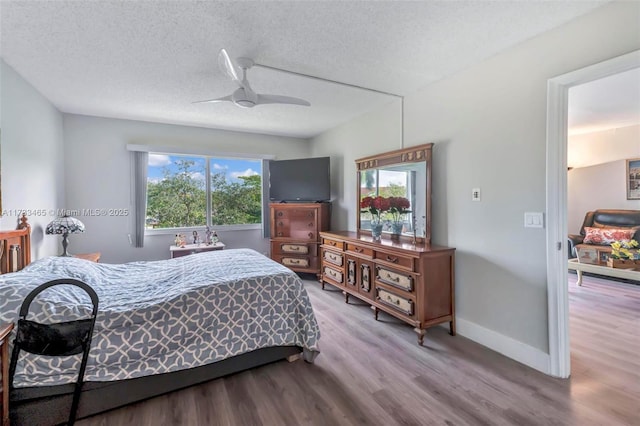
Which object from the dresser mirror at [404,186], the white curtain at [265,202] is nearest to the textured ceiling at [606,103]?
the dresser mirror at [404,186]

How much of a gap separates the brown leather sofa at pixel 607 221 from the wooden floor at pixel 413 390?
7.71 ft

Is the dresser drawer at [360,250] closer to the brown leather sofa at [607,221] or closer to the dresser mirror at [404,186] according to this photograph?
the dresser mirror at [404,186]

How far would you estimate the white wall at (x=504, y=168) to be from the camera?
2.04 m

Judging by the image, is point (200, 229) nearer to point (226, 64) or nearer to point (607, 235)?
point (226, 64)

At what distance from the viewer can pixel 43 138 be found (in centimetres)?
320

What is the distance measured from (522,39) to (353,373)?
2.85m

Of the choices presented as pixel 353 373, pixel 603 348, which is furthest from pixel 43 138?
pixel 603 348

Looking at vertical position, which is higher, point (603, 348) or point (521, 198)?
point (521, 198)

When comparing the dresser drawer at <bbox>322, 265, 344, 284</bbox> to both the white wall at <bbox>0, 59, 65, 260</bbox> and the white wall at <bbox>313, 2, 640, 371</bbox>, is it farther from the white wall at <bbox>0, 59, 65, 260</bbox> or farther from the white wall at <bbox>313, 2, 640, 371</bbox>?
the white wall at <bbox>0, 59, 65, 260</bbox>

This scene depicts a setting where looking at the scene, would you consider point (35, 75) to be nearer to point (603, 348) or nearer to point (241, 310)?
point (241, 310)

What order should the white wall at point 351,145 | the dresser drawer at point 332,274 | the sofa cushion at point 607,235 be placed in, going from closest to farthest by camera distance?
1. the white wall at point 351,145
2. the dresser drawer at point 332,274
3. the sofa cushion at point 607,235

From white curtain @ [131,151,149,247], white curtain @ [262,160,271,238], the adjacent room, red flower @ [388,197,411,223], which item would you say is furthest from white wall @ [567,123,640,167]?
white curtain @ [131,151,149,247]

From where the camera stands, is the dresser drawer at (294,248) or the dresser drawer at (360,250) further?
the dresser drawer at (294,248)

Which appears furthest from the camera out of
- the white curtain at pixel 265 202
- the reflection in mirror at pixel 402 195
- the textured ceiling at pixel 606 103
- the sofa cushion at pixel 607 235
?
the white curtain at pixel 265 202
